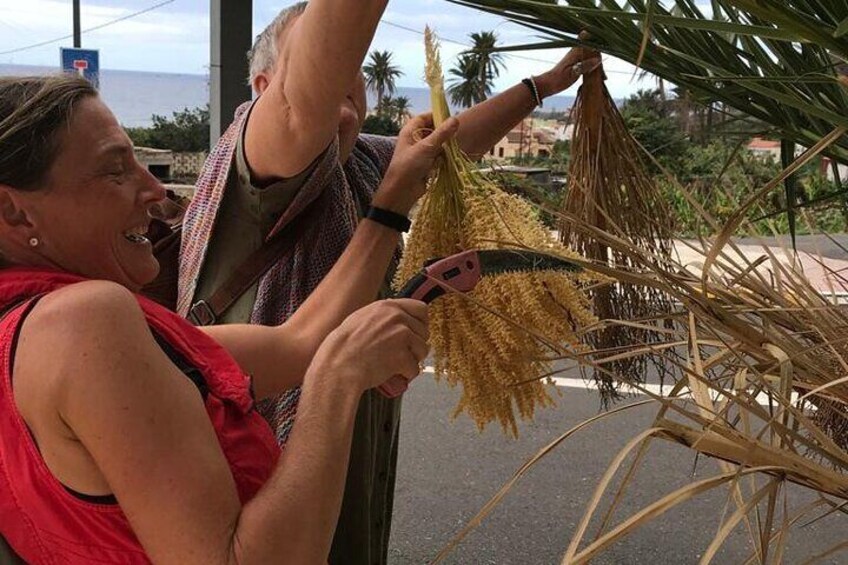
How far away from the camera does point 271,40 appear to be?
149 cm

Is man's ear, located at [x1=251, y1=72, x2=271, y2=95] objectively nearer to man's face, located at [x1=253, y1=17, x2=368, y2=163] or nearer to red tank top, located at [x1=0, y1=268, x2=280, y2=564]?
man's face, located at [x1=253, y1=17, x2=368, y2=163]

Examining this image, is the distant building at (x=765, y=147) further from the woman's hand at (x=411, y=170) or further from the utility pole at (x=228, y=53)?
the utility pole at (x=228, y=53)

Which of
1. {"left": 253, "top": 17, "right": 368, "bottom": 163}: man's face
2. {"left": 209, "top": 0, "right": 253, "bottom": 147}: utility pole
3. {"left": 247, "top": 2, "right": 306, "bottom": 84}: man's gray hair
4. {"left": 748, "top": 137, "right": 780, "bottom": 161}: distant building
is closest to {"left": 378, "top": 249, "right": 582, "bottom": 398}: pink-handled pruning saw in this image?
{"left": 748, "top": 137, "right": 780, "bottom": 161}: distant building

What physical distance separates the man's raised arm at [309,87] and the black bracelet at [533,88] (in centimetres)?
52

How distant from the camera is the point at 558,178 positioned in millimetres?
1505

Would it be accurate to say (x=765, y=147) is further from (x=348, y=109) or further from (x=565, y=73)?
(x=348, y=109)

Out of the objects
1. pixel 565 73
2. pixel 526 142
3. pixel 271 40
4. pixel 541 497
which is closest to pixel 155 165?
pixel 541 497

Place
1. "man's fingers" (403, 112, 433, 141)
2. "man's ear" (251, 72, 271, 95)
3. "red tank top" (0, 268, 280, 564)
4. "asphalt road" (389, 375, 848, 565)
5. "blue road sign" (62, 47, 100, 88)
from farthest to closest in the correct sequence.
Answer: "blue road sign" (62, 47, 100, 88) → "asphalt road" (389, 375, 848, 565) → "man's ear" (251, 72, 271, 95) → "man's fingers" (403, 112, 433, 141) → "red tank top" (0, 268, 280, 564)

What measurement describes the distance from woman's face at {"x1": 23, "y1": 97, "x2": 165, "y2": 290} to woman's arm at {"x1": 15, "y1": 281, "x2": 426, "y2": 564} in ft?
0.43

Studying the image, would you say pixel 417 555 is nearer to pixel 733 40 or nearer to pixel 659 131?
pixel 659 131

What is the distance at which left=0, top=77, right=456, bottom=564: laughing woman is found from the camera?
0.83m

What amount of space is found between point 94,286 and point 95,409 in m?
0.13

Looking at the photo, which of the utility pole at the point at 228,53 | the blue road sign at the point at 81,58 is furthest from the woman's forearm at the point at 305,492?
the blue road sign at the point at 81,58

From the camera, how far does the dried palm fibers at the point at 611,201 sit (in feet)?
4.36
